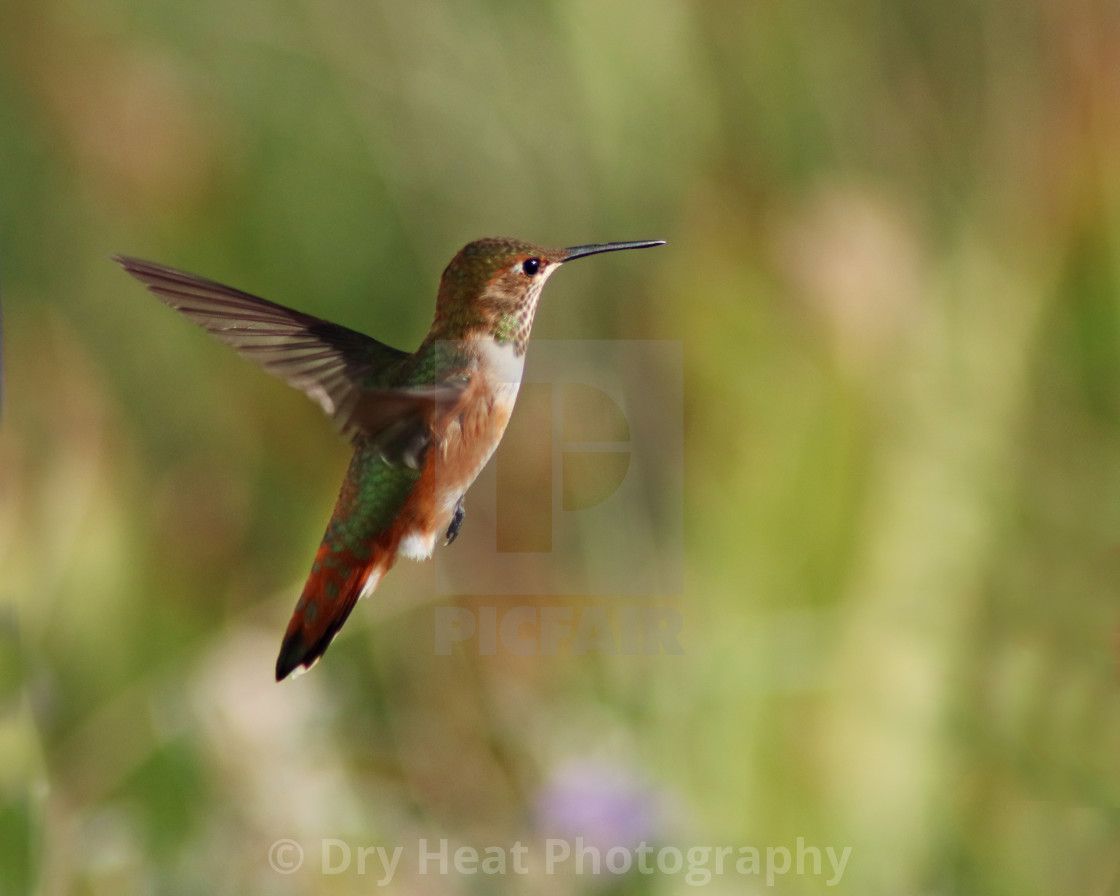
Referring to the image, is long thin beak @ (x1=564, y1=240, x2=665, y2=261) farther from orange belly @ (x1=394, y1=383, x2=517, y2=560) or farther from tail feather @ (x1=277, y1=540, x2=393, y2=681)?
tail feather @ (x1=277, y1=540, x2=393, y2=681)

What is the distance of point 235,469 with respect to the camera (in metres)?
1.82

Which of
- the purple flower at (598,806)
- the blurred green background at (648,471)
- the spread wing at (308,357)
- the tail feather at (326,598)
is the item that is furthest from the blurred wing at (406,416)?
the purple flower at (598,806)

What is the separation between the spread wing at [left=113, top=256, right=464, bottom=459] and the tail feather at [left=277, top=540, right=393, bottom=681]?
108mm

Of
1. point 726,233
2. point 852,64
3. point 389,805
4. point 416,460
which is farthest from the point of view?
point 852,64

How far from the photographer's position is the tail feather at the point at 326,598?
691 millimetres

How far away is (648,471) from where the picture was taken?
1.90m

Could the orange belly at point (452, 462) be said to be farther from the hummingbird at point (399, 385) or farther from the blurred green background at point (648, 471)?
the blurred green background at point (648, 471)

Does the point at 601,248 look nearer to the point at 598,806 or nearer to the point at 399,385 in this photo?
the point at 399,385

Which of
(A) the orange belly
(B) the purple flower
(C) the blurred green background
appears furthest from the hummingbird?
(B) the purple flower

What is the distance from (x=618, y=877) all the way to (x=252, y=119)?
1.42 metres

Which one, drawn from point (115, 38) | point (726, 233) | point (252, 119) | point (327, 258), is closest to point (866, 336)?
point (726, 233)

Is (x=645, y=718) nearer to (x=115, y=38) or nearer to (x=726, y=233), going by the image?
(x=726, y=233)

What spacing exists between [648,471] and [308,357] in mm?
1212

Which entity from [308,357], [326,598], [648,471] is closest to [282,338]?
[308,357]
